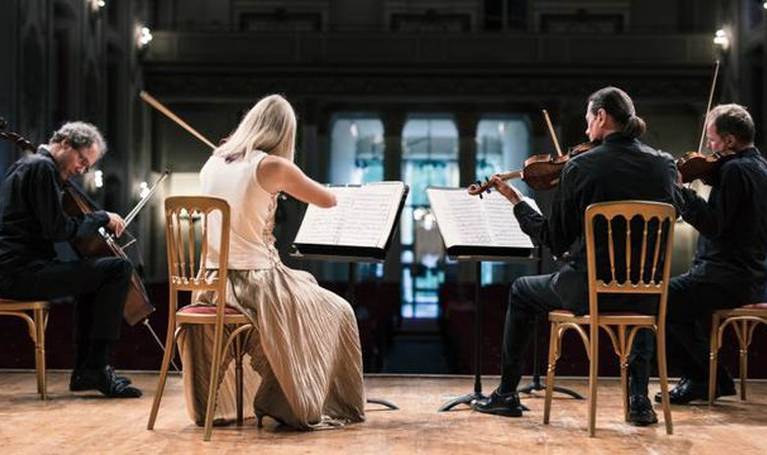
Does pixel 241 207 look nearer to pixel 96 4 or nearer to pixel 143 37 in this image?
pixel 96 4

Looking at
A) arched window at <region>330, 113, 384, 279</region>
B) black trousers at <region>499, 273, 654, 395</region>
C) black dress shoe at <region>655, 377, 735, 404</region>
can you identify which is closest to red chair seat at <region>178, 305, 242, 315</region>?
black trousers at <region>499, 273, 654, 395</region>

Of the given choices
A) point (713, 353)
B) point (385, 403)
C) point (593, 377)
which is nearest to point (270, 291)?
point (385, 403)

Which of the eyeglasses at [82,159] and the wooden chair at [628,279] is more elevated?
the eyeglasses at [82,159]

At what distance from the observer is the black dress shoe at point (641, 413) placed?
12.2ft

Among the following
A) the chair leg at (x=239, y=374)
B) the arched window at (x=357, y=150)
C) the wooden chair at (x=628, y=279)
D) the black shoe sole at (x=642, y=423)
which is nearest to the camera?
the wooden chair at (x=628, y=279)

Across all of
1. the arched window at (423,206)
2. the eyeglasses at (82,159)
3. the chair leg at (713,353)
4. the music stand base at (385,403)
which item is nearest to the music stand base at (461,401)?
the music stand base at (385,403)

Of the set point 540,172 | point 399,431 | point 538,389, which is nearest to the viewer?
point 399,431

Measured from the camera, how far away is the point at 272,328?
Answer: 11.4 ft

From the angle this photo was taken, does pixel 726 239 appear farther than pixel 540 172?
Yes

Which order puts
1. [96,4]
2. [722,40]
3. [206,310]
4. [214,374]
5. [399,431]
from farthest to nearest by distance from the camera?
[722,40]
[96,4]
[399,431]
[206,310]
[214,374]

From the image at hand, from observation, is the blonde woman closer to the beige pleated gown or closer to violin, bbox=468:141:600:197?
the beige pleated gown

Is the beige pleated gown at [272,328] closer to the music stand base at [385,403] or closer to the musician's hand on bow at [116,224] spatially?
the music stand base at [385,403]

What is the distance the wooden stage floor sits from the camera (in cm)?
324

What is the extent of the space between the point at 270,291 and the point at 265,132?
58cm
